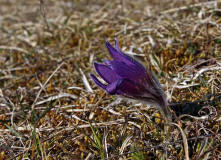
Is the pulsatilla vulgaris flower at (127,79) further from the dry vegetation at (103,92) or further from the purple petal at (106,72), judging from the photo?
the dry vegetation at (103,92)

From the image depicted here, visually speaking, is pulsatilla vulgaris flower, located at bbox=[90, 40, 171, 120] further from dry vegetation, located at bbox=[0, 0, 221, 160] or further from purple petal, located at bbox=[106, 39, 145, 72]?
dry vegetation, located at bbox=[0, 0, 221, 160]

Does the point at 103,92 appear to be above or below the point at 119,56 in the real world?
below

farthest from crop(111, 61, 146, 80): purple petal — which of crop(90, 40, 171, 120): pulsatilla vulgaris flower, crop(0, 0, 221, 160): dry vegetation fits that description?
crop(0, 0, 221, 160): dry vegetation

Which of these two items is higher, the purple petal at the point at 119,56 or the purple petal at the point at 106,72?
the purple petal at the point at 119,56

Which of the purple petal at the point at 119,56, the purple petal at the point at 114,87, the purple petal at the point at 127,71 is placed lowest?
the purple petal at the point at 114,87

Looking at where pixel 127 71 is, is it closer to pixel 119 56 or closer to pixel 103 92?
pixel 119 56

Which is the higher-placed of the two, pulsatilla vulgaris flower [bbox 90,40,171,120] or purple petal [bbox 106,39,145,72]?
purple petal [bbox 106,39,145,72]

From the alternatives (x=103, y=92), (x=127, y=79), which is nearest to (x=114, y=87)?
(x=127, y=79)

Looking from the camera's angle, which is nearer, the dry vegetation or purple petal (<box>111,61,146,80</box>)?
purple petal (<box>111,61,146,80</box>)

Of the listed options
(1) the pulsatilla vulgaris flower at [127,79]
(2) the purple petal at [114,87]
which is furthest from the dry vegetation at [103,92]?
(2) the purple petal at [114,87]
